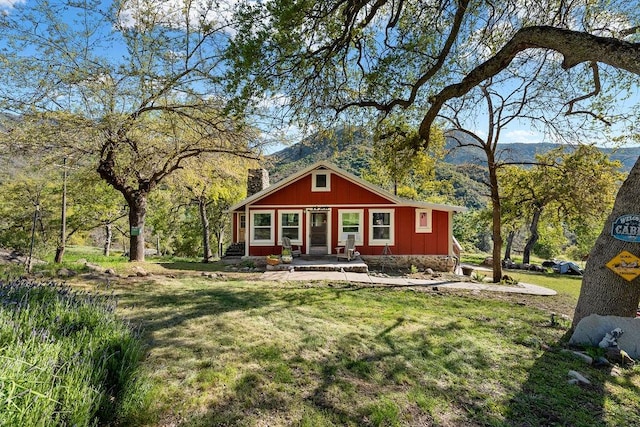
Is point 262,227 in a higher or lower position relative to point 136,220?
lower

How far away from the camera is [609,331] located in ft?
14.8

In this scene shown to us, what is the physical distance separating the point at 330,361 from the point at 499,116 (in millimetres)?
11087

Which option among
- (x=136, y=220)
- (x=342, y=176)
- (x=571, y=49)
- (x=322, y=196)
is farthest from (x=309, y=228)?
(x=571, y=49)

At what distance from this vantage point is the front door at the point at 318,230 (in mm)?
15180

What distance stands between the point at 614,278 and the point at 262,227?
40.7 ft

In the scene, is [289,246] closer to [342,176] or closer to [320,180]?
[320,180]

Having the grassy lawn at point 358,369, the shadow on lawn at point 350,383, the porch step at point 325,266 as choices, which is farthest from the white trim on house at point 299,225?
the shadow on lawn at point 350,383

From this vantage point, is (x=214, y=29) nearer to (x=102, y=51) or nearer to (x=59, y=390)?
(x=102, y=51)

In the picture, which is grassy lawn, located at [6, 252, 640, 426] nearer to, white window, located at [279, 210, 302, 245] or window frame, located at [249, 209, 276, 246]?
window frame, located at [249, 209, 276, 246]

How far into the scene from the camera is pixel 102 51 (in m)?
7.14

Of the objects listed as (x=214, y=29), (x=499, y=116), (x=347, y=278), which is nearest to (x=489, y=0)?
(x=499, y=116)

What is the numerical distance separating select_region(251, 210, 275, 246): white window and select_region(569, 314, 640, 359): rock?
1177 centimetres

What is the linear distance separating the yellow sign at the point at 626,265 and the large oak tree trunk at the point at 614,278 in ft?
0.15

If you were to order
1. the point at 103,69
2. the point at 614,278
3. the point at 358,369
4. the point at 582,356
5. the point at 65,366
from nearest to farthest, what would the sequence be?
the point at 65,366
the point at 358,369
the point at 582,356
the point at 614,278
the point at 103,69
